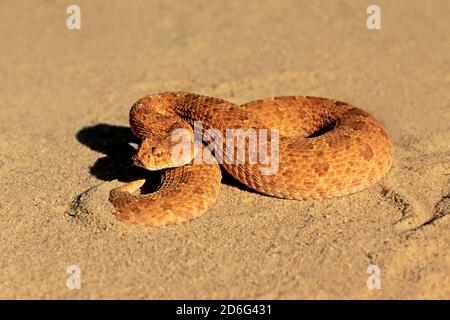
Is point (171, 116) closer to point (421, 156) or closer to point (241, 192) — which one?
point (241, 192)

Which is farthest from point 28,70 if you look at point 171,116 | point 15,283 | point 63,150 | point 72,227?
point 15,283
